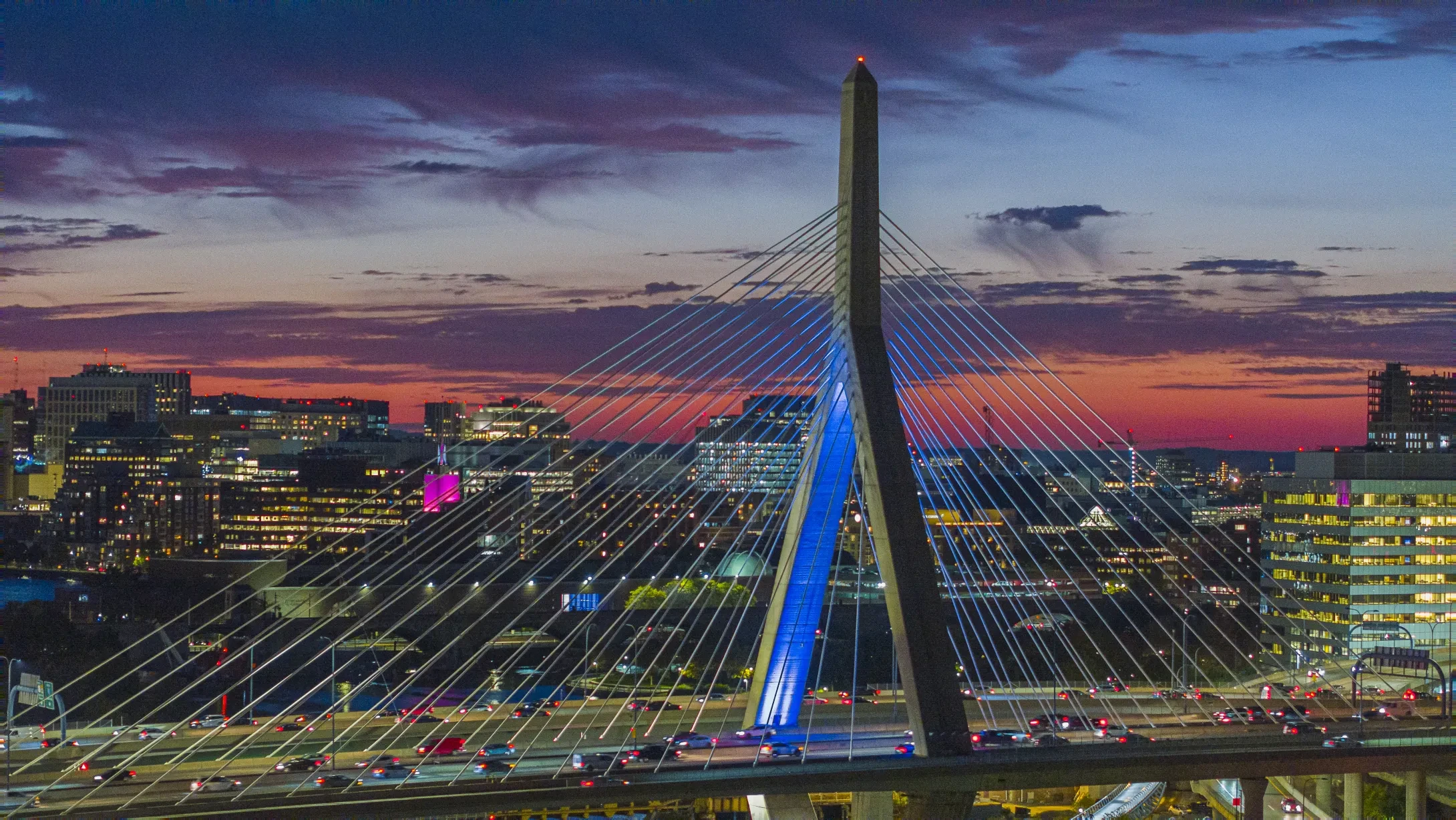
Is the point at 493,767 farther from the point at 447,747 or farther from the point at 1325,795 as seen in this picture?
the point at 1325,795

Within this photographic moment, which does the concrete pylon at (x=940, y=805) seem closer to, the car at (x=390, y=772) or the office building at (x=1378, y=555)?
the car at (x=390, y=772)

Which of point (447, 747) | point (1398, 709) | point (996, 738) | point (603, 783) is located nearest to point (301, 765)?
point (447, 747)

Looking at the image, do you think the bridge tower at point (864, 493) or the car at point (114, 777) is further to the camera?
the car at point (114, 777)

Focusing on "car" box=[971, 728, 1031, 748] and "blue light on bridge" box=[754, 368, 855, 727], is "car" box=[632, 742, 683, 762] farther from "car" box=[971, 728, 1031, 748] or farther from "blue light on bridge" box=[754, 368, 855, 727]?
"car" box=[971, 728, 1031, 748]

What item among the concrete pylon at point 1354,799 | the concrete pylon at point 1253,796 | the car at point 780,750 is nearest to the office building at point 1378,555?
the concrete pylon at point 1354,799

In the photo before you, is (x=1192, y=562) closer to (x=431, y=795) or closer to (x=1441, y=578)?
(x=1441, y=578)

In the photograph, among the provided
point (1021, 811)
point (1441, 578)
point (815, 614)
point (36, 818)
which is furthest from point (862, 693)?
point (1441, 578)

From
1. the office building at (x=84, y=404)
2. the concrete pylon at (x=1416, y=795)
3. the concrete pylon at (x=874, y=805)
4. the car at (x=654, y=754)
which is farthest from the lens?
the office building at (x=84, y=404)

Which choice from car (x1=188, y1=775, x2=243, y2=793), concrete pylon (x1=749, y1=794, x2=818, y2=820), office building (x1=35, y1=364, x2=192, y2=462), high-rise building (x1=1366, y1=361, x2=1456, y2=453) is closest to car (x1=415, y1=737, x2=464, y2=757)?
car (x1=188, y1=775, x2=243, y2=793)
